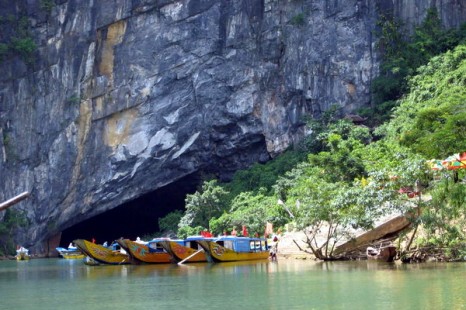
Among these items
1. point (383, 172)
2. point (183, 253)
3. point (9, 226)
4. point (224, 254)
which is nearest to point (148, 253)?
point (183, 253)

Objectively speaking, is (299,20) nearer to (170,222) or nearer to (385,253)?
(170,222)

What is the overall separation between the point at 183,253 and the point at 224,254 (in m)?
1.39

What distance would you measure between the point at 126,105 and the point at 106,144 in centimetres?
212

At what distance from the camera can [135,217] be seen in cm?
5025

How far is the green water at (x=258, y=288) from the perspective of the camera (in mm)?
14922

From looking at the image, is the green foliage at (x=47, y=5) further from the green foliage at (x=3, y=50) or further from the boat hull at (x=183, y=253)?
the boat hull at (x=183, y=253)

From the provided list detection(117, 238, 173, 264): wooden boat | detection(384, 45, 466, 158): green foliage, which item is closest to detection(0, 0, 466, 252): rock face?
detection(384, 45, 466, 158): green foliage

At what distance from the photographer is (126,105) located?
41812 millimetres

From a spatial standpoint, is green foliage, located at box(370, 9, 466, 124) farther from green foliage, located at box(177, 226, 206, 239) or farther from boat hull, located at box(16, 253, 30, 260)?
boat hull, located at box(16, 253, 30, 260)

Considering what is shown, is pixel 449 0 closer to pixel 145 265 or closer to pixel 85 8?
pixel 85 8

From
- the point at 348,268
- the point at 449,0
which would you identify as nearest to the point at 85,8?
the point at 449,0

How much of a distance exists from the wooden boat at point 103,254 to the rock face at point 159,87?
11074 millimetres

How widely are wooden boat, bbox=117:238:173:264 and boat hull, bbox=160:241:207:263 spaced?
85 centimetres

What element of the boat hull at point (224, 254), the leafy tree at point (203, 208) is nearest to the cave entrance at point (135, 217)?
the leafy tree at point (203, 208)
